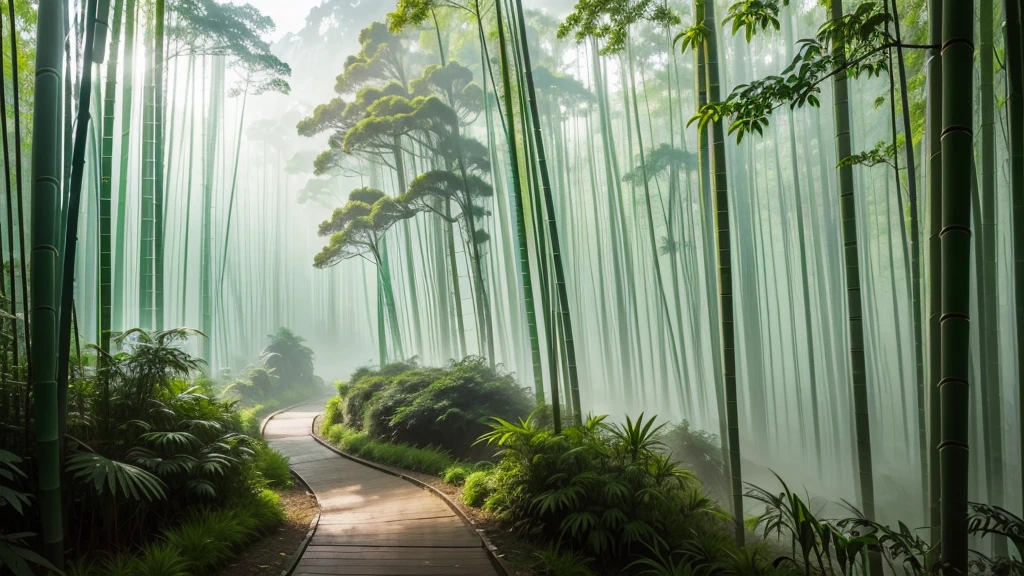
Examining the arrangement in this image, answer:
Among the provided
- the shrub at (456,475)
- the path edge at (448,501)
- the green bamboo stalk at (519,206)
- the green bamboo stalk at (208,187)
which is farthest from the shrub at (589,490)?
the green bamboo stalk at (208,187)

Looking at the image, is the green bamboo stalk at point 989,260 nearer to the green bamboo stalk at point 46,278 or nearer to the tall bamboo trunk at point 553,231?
the tall bamboo trunk at point 553,231

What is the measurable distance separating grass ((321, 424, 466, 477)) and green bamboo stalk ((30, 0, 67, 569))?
341 centimetres

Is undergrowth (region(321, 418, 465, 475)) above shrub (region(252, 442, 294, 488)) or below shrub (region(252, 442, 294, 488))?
below

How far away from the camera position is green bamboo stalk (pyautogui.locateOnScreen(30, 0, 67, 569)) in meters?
1.94

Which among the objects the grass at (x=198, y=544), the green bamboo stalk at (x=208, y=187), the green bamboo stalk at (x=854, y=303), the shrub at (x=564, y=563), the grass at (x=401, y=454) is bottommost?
the grass at (x=401, y=454)

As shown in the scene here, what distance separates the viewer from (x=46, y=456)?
195 cm

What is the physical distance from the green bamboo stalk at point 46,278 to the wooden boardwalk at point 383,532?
1.24 m

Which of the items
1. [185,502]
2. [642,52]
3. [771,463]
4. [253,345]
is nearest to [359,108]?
[642,52]

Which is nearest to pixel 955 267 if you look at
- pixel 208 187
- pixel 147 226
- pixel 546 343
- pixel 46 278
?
pixel 46 278

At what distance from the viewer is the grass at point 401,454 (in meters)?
5.29

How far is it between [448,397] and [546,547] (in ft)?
11.0

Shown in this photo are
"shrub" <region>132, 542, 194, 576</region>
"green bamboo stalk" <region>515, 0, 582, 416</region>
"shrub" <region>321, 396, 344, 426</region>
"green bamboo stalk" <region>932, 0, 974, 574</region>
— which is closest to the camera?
"green bamboo stalk" <region>932, 0, 974, 574</region>

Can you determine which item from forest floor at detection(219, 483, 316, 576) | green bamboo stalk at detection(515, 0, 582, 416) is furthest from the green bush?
forest floor at detection(219, 483, 316, 576)

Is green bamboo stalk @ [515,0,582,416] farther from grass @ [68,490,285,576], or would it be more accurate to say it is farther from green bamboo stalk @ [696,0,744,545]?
grass @ [68,490,285,576]
